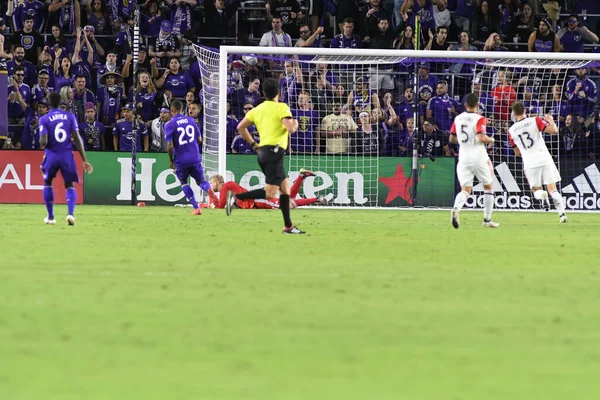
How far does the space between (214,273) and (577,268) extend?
375cm

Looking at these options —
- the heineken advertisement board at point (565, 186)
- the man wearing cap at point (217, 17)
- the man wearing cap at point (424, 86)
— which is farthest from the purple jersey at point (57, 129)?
the man wearing cap at point (217, 17)

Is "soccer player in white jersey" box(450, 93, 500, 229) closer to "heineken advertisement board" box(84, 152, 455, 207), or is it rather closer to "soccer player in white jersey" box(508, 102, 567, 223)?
"soccer player in white jersey" box(508, 102, 567, 223)

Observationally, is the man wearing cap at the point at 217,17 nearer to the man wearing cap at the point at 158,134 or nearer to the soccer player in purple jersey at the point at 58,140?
the man wearing cap at the point at 158,134

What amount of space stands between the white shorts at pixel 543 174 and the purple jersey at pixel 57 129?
28.1 feet

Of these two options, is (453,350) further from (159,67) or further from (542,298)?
(159,67)

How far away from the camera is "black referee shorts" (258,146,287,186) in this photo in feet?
53.4

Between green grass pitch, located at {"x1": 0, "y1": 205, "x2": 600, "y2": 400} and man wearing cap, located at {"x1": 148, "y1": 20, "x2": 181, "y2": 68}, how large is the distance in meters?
14.8

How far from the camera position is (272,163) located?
16.4m

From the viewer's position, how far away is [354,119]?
27609mm

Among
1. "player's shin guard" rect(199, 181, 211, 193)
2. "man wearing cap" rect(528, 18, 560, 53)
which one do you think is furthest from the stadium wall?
"man wearing cap" rect(528, 18, 560, 53)

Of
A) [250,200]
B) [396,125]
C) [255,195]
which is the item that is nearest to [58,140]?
[255,195]

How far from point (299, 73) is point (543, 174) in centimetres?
831

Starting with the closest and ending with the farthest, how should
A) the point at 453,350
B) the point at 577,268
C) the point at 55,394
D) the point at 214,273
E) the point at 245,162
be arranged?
the point at 55,394 < the point at 453,350 < the point at 214,273 < the point at 577,268 < the point at 245,162

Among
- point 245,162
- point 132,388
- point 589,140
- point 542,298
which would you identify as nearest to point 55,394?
point 132,388
